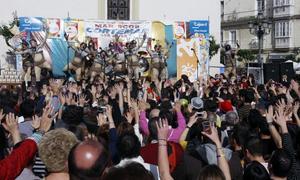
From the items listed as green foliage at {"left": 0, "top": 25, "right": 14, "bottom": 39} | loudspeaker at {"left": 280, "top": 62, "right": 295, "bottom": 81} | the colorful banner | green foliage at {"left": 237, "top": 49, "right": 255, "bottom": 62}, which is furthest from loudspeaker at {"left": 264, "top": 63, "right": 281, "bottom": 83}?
green foliage at {"left": 237, "top": 49, "right": 255, "bottom": 62}

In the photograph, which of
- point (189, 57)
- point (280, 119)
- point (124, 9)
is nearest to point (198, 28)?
point (189, 57)

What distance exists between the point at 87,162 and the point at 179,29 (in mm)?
29201

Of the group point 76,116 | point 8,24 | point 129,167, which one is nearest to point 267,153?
point 76,116

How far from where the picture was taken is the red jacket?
434 centimetres

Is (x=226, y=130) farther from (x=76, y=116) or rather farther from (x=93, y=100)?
(x=93, y=100)

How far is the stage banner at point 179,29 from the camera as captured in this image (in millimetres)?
32044

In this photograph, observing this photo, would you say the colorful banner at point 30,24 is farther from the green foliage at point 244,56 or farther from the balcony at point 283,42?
the balcony at point 283,42

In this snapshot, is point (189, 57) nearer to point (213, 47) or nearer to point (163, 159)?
point (213, 47)

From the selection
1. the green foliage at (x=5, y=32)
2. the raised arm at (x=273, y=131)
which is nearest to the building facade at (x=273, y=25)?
the green foliage at (x=5, y=32)

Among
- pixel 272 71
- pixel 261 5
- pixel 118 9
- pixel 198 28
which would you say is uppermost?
pixel 261 5

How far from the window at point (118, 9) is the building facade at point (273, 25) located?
14.4 m

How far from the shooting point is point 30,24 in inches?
1176

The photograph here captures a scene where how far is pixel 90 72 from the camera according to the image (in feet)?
95.1

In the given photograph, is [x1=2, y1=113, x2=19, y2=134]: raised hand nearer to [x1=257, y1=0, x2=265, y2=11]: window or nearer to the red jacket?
the red jacket
